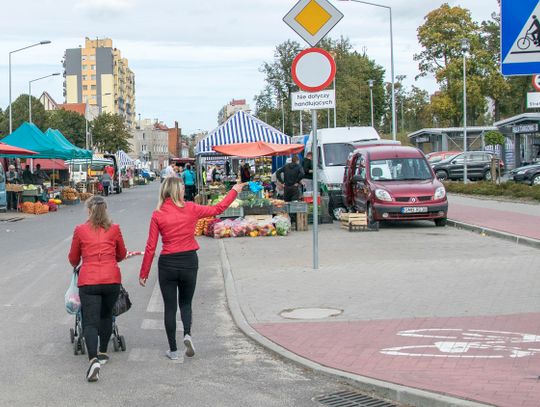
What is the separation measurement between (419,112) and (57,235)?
65525 millimetres

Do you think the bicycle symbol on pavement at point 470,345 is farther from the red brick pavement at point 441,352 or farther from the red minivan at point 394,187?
the red minivan at point 394,187

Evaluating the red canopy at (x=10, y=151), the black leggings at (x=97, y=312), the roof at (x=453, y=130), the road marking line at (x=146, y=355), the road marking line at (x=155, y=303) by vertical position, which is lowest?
the road marking line at (x=146, y=355)

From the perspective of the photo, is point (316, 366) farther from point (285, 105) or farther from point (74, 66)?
point (74, 66)

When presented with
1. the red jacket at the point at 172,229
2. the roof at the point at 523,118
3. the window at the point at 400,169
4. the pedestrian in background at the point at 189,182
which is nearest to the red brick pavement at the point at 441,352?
the red jacket at the point at 172,229

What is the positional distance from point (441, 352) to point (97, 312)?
10.1 feet

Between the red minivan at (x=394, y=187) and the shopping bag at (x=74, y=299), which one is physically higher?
the red minivan at (x=394, y=187)

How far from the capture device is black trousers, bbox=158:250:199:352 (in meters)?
7.25

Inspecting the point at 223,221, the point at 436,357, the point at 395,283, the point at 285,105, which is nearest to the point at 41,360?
the point at 436,357

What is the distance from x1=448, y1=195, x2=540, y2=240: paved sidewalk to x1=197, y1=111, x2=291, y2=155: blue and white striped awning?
6.63 m

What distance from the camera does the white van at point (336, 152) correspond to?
24.6 metres

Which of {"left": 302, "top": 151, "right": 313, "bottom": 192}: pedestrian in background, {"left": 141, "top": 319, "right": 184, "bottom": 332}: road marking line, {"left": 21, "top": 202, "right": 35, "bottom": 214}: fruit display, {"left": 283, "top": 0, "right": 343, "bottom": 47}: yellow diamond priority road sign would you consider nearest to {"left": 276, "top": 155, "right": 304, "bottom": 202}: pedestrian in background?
{"left": 302, "top": 151, "right": 313, "bottom": 192}: pedestrian in background

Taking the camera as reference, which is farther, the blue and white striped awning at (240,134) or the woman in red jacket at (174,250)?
the blue and white striped awning at (240,134)

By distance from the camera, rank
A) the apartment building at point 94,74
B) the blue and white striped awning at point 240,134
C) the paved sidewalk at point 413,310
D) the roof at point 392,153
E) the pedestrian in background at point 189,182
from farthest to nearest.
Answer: the apartment building at point 94,74 → the pedestrian in background at point 189,182 → the blue and white striped awning at point 240,134 → the roof at point 392,153 → the paved sidewalk at point 413,310

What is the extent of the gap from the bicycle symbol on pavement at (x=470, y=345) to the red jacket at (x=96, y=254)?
2.58 metres
